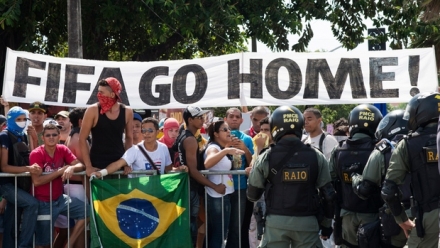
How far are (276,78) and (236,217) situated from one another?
2015 millimetres

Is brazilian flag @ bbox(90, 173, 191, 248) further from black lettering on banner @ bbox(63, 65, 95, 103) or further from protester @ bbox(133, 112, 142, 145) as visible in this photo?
black lettering on banner @ bbox(63, 65, 95, 103)

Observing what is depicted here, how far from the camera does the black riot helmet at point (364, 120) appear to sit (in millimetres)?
8328

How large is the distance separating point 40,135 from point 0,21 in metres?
6.92

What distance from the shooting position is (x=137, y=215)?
903 centimetres

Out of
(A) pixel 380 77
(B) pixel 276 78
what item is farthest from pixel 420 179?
(B) pixel 276 78

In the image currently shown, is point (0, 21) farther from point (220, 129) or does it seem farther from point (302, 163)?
point (302, 163)

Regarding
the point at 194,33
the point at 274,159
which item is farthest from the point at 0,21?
the point at 274,159

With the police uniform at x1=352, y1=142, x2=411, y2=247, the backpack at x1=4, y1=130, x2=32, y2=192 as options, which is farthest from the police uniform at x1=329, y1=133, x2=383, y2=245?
the backpack at x1=4, y1=130, x2=32, y2=192

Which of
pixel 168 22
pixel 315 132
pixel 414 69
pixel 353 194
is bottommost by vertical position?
pixel 353 194

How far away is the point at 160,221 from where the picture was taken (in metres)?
9.07

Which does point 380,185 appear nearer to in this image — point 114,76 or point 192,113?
point 192,113

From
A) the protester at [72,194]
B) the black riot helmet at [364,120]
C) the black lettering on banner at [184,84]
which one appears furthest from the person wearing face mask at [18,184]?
the black riot helmet at [364,120]

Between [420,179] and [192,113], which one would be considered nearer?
[420,179]

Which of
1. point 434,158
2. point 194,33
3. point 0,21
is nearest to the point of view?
point 434,158
